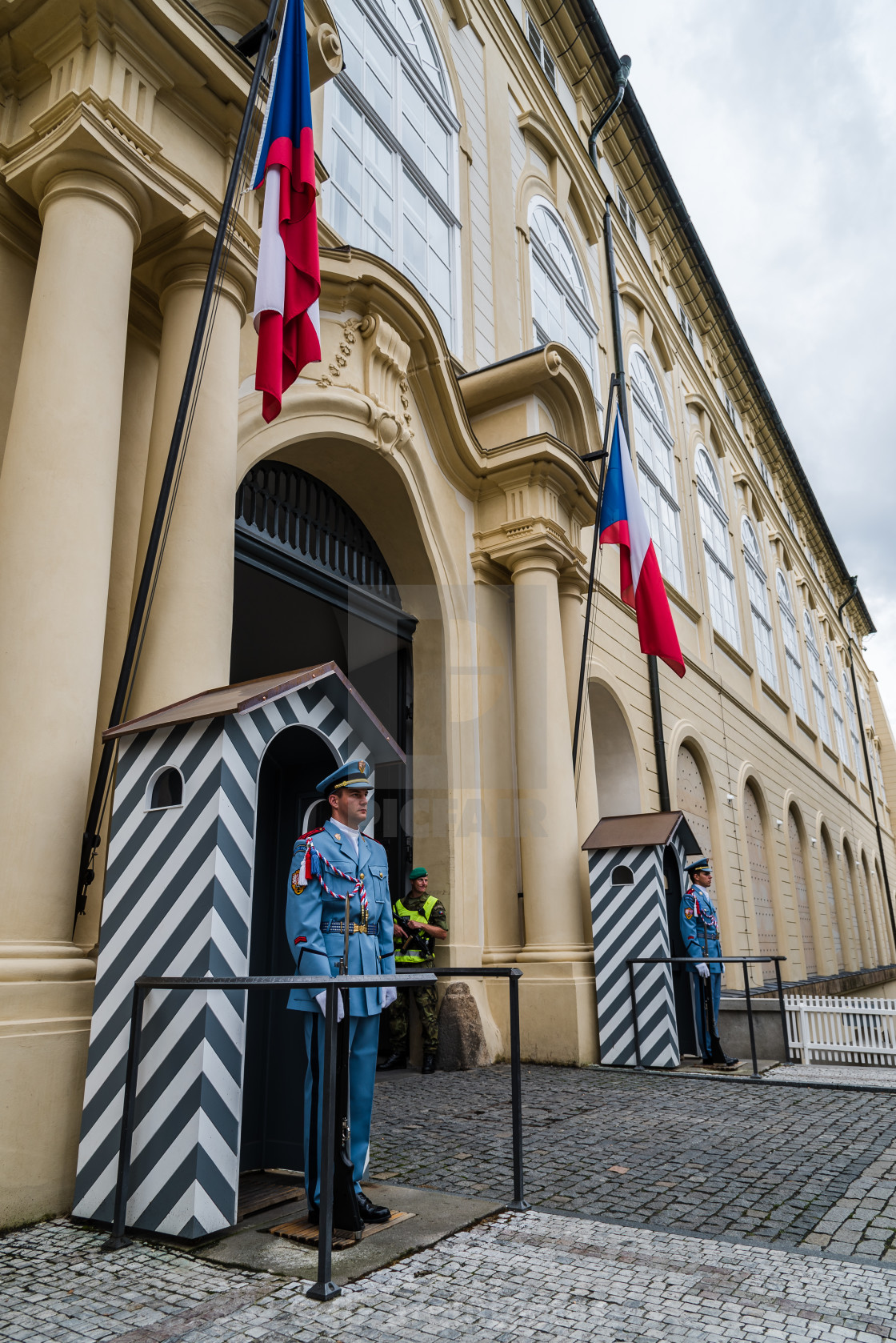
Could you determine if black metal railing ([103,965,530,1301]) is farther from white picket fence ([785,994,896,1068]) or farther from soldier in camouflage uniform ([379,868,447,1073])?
white picket fence ([785,994,896,1068])

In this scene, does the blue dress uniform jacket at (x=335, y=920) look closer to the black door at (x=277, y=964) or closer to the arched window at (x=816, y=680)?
the black door at (x=277, y=964)

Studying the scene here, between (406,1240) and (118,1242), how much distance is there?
0.97 meters

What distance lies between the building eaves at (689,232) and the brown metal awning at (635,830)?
46.8 ft

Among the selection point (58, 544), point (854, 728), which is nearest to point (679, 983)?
point (58, 544)

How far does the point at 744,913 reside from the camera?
17.9 m

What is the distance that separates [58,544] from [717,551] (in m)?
19.7

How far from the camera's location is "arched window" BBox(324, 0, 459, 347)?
930 cm

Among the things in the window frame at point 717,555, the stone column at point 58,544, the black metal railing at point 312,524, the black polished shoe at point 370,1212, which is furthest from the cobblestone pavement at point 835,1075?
the window frame at point 717,555

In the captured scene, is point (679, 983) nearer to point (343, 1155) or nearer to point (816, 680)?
point (343, 1155)

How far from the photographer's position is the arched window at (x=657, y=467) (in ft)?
57.5

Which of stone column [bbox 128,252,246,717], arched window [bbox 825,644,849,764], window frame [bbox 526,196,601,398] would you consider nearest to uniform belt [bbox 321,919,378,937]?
stone column [bbox 128,252,246,717]

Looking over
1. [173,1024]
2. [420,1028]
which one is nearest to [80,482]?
[173,1024]

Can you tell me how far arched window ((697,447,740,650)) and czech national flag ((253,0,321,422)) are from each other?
1615 centimetres

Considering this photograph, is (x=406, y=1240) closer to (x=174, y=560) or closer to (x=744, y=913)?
(x=174, y=560)
